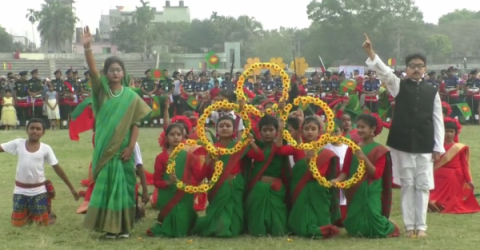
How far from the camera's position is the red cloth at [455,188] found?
28.9ft

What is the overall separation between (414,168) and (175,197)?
7.44 ft

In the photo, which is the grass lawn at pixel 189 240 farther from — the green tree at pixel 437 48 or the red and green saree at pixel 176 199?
the green tree at pixel 437 48

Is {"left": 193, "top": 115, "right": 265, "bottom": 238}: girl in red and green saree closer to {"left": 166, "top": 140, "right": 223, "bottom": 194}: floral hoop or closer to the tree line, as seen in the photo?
{"left": 166, "top": 140, "right": 223, "bottom": 194}: floral hoop

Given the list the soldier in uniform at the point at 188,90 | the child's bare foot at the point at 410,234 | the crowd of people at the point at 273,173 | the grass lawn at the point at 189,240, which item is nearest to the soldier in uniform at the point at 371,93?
the soldier in uniform at the point at 188,90

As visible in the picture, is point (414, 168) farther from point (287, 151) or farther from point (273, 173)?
point (273, 173)

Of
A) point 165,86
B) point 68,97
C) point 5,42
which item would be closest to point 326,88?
point 165,86

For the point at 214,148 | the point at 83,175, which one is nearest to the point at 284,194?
the point at 214,148

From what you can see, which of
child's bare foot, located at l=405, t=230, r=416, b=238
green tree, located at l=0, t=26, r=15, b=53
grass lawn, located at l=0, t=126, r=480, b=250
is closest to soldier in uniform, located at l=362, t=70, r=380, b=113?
grass lawn, located at l=0, t=126, r=480, b=250

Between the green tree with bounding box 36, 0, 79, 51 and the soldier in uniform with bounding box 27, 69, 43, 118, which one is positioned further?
the green tree with bounding box 36, 0, 79, 51

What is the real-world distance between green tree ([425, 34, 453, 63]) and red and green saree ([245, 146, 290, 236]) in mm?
61495

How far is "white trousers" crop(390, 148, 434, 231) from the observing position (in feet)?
23.7

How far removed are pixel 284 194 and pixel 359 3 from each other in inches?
2426

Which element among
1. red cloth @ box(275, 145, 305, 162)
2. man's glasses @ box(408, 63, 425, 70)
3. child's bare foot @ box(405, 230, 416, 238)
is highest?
man's glasses @ box(408, 63, 425, 70)

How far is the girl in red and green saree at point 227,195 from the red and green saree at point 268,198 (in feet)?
0.26
